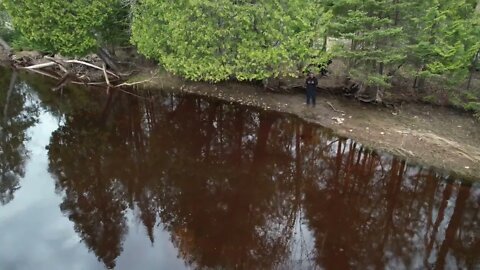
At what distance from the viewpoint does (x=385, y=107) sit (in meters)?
19.3

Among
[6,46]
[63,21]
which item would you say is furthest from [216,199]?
[6,46]

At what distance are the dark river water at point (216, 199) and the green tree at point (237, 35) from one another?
2219mm

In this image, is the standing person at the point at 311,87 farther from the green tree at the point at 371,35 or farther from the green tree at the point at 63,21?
the green tree at the point at 63,21

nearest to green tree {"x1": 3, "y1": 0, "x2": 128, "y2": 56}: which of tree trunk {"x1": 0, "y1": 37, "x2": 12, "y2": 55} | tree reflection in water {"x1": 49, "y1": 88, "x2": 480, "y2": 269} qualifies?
tree reflection in water {"x1": 49, "y1": 88, "x2": 480, "y2": 269}

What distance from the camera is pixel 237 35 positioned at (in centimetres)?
1848

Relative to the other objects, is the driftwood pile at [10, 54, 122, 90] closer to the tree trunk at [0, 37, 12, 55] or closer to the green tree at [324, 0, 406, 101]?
the tree trunk at [0, 37, 12, 55]

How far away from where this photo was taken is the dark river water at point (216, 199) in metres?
11.4

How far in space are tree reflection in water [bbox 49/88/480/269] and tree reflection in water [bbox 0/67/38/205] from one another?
4.32 feet

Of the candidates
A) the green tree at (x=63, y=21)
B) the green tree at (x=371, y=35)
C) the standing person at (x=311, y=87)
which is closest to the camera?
the green tree at (x=371, y=35)

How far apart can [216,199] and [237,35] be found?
813cm

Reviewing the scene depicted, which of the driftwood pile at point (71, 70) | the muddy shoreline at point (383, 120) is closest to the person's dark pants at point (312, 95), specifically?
the muddy shoreline at point (383, 120)

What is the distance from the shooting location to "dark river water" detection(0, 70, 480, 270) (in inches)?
450

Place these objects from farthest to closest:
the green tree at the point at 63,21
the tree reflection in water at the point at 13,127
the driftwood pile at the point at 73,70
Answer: the driftwood pile at the point at 73,70
the green tree at the point at 63,21
the tree reflection in water at the point at 13,127

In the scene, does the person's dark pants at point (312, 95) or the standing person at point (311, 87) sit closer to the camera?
the standing person at point (311, 87)
